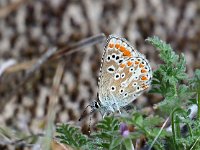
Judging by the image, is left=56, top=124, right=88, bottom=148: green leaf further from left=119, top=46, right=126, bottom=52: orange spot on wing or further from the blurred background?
the blurred background

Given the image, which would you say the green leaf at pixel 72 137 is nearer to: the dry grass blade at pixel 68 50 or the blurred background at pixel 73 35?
the dry grass blade at pixel 68 50

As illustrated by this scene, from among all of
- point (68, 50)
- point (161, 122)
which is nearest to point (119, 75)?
point (161, 122)

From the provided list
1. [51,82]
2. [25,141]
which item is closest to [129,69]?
[25,141]

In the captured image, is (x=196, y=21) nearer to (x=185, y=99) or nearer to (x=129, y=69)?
(x=129, y=69)

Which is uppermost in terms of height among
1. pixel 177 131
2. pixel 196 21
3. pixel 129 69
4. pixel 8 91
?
pixel 196 21

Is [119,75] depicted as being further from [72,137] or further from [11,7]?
[11,7]

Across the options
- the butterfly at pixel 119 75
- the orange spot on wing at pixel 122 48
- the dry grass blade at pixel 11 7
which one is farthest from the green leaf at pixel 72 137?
the dry grass blade at pixel 11 7
